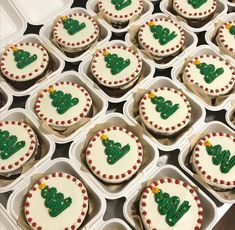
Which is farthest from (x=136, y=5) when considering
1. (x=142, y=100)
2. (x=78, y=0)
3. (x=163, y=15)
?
(x=142, y=100)

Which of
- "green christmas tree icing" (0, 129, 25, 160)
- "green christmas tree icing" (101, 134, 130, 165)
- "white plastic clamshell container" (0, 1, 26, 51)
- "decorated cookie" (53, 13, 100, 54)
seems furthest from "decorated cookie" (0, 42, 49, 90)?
"green christmas tree icing" (101, 134, 130, 165)

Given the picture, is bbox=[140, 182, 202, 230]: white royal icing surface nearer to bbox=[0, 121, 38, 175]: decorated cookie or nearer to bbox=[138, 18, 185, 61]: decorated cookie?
bbox=[0, 121, 38, 175]: decorated cookie

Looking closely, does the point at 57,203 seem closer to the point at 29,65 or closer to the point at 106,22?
the point at 29,65

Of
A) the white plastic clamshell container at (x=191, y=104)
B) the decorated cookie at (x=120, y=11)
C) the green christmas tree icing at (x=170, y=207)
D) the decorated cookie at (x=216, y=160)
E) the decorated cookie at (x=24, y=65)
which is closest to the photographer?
the green christmas tree icing at (x=170, y=207)

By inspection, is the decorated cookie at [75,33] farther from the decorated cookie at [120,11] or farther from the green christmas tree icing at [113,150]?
the green christmas tree icing at [113,150]

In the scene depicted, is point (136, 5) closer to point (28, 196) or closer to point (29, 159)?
point (29, 159)

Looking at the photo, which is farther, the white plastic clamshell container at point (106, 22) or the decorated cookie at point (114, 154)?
the white plastic clamshell container at point (106, 22)

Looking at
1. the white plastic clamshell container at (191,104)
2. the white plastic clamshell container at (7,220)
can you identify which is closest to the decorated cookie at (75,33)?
the white plastic clamshell container at (191,104)
